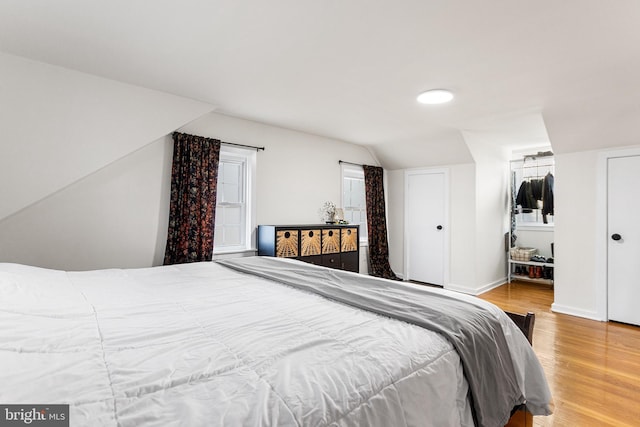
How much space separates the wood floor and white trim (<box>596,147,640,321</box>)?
24 cm

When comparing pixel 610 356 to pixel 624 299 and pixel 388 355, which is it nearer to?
pixel 624 299

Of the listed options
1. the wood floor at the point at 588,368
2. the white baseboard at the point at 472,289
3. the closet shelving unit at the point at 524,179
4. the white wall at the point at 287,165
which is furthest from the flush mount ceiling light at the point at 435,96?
the closet shelving unit at the point at 524,179

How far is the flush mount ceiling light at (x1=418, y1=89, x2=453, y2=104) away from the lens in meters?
2.95

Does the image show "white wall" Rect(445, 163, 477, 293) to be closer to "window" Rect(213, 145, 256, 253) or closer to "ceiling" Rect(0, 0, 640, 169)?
"ceiling" Rect(0, 0, 640, 169)

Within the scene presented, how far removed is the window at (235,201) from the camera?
3.86 meters

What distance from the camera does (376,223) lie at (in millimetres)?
5559

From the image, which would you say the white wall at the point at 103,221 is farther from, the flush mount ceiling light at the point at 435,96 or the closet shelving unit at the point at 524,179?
the closet shelving unit at the point at 524,179

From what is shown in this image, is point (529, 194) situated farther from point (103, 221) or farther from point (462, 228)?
point (103, 221)

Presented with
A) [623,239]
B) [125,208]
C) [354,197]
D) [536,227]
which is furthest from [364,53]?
[536,227]

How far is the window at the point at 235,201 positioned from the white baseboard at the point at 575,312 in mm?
3991

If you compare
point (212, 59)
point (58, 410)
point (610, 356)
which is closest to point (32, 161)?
point (212, 59)

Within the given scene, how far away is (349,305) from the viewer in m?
1.52

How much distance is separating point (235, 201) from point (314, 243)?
1131 millimetres

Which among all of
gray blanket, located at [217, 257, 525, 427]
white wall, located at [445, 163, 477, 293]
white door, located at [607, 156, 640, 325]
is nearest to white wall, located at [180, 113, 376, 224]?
white wall, located at [445, 163, 477, 293]
